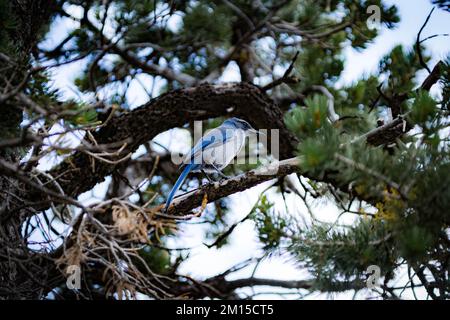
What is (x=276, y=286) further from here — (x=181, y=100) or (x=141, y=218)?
(x=141, y=218)

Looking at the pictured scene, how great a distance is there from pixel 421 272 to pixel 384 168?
0.51m

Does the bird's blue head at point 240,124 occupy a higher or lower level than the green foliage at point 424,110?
higher

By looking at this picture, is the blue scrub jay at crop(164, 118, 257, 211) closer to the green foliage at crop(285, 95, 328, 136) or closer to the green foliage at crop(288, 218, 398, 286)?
the green foliage at crop(288, 218, 398, 286)

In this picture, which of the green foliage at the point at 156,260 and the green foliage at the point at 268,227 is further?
the green foliage at the point at 156,260

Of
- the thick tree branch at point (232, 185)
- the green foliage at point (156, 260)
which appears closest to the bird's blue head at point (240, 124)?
the thick tree branch at point (232, 185)

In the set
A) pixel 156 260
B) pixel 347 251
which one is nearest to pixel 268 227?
pixel 347 251

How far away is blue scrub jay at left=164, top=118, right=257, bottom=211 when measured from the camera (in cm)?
387

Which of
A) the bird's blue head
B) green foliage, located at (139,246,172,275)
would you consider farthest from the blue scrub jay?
green foliage, located at (139,246,172,275)

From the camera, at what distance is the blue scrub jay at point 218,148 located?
3.87 meters

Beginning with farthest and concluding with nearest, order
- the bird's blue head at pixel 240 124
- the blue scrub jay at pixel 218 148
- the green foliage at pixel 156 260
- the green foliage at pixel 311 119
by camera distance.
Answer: the green foliage at pixel 156 260 < the bird's blue head at pixel 240 124 < the blue scrub jay at pixel 218 148 < the green foliage at pixel 311 119

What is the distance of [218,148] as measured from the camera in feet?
13.0

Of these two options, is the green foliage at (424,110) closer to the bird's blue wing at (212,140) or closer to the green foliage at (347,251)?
the green foliage at (347,251)

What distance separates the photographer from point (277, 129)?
3.96 meters
